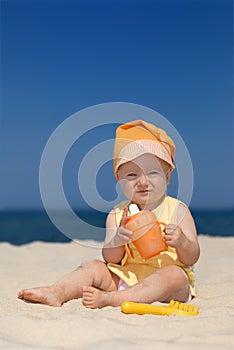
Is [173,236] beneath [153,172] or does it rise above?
beneath

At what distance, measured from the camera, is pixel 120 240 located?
2418 millimetres

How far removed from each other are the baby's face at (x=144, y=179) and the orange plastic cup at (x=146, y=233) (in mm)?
238

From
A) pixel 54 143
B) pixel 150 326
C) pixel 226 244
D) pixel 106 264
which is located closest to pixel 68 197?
pixel 54 143

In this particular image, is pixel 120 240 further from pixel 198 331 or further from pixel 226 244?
pixel 226 244

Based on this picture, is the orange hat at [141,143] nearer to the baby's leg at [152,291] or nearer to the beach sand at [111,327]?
the baby's leg at [152,291]

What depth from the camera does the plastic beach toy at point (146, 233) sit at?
2.25m

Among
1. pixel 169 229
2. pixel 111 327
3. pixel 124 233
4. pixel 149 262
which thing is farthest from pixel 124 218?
pixel 111 327

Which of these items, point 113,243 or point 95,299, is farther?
point 113,243

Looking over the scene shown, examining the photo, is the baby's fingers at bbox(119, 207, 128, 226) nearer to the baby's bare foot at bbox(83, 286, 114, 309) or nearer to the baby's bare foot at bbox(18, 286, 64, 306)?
the baby's bare foot at bbox(83, 286, 114, 309)

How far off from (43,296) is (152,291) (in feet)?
1.58

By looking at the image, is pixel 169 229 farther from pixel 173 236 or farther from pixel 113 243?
pixel 113 243

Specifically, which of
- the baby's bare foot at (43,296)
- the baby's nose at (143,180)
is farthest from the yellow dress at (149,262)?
the baby's bare foot at (43,296)

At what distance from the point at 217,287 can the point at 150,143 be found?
92 centimetres

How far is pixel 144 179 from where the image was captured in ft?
8.10
